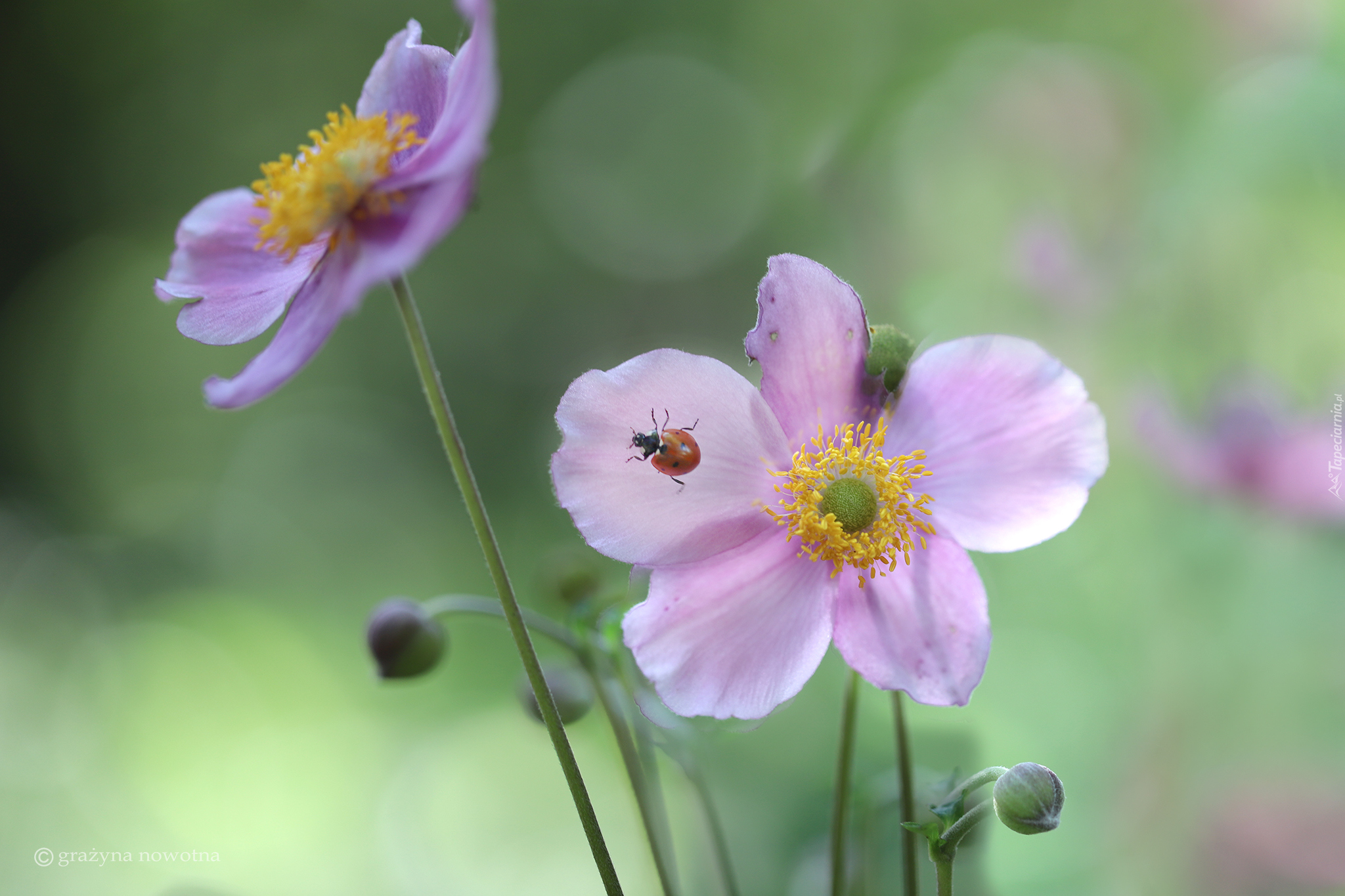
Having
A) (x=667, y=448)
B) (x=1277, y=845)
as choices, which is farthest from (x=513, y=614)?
(x=1277, y=845)

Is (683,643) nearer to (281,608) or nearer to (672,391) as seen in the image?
(672,391)

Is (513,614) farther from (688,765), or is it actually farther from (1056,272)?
(1056,272)

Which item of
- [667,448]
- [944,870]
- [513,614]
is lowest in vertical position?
[944,870]

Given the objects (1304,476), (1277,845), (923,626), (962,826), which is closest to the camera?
(962,826)

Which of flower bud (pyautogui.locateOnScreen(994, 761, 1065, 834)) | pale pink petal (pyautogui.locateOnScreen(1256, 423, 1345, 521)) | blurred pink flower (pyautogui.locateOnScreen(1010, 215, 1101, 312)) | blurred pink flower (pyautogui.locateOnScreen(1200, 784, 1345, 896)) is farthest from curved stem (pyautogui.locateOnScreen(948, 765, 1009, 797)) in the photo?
blurred pink flower (pyautogui.locateOnScreen(1010, 215, 1101, 312))

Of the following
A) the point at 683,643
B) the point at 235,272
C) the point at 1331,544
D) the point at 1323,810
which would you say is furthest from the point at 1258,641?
the point at 235,272

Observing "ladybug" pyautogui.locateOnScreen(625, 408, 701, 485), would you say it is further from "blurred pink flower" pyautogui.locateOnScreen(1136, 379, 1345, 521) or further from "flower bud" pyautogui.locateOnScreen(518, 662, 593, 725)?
"blurred pink flower" pyautogui.locateOnScreen(1136, 379, 1345, 521)
